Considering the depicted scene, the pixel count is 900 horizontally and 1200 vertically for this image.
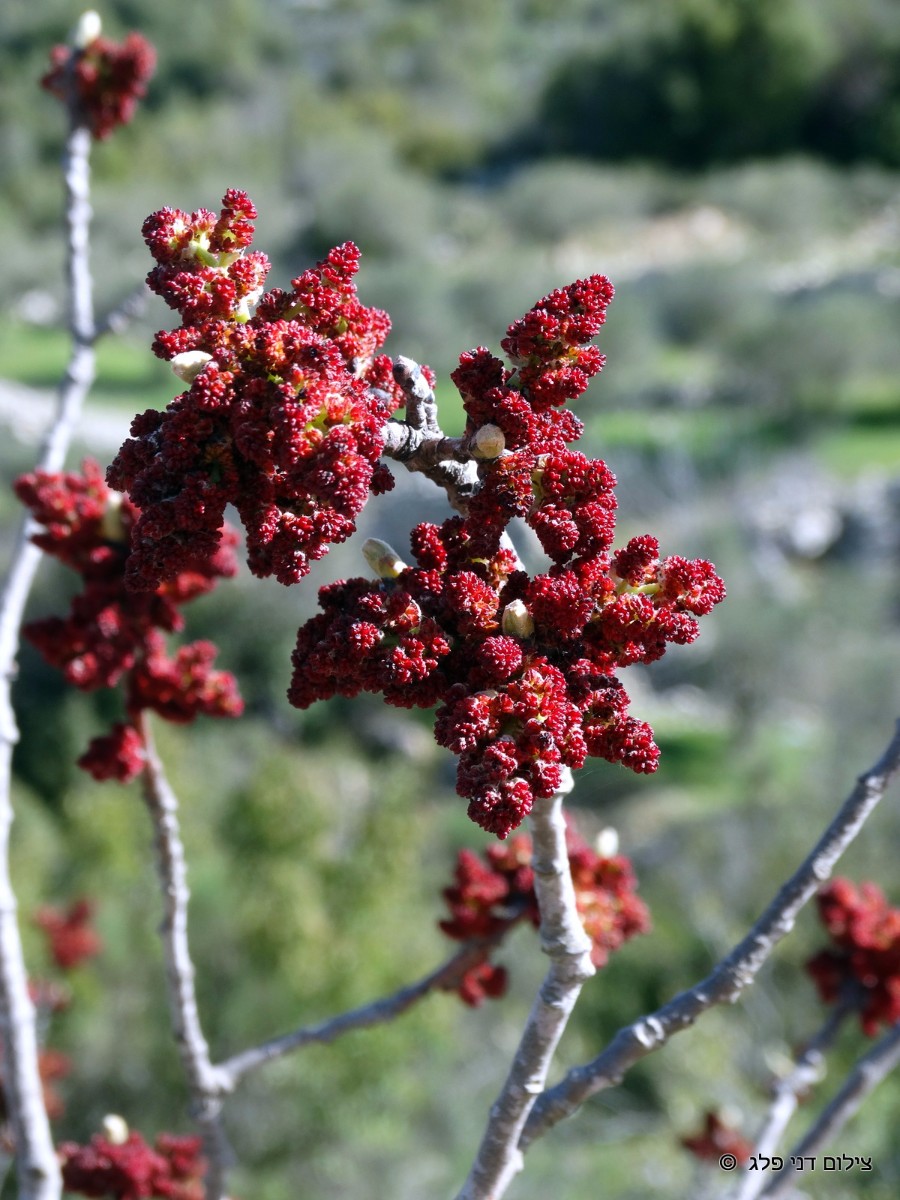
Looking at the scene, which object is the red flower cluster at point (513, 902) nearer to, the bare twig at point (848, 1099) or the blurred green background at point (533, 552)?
the blurred green background at point (533, 552)

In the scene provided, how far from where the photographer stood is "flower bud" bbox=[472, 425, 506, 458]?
47.7 inches

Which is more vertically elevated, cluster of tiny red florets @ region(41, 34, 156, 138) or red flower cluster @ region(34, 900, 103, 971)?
cluster of tiny red florets @ region(41, 34, 156, 138)

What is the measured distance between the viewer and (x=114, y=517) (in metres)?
2.02

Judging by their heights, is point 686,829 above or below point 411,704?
above

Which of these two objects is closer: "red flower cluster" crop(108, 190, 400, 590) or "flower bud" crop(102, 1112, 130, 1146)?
"red flower cluster" crop(108, 190, 400, 590)

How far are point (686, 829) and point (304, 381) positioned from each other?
1302 cm

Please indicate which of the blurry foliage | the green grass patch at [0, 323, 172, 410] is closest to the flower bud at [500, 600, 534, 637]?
the green grass patch at [0, 323, 172, 410]

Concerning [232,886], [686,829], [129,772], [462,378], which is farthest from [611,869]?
[686,829]

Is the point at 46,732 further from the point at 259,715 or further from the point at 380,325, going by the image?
the point at 380,325

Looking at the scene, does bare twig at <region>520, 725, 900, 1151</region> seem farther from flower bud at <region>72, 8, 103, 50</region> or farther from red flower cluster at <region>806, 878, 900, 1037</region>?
flower bud at <region>72, 8, 103, 50</region>

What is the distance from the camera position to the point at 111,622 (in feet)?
6.63

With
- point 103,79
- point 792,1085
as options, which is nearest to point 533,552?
point 103,79

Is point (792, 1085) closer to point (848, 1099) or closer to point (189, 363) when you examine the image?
point (848, 1099)

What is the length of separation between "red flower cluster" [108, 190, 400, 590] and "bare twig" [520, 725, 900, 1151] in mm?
664
